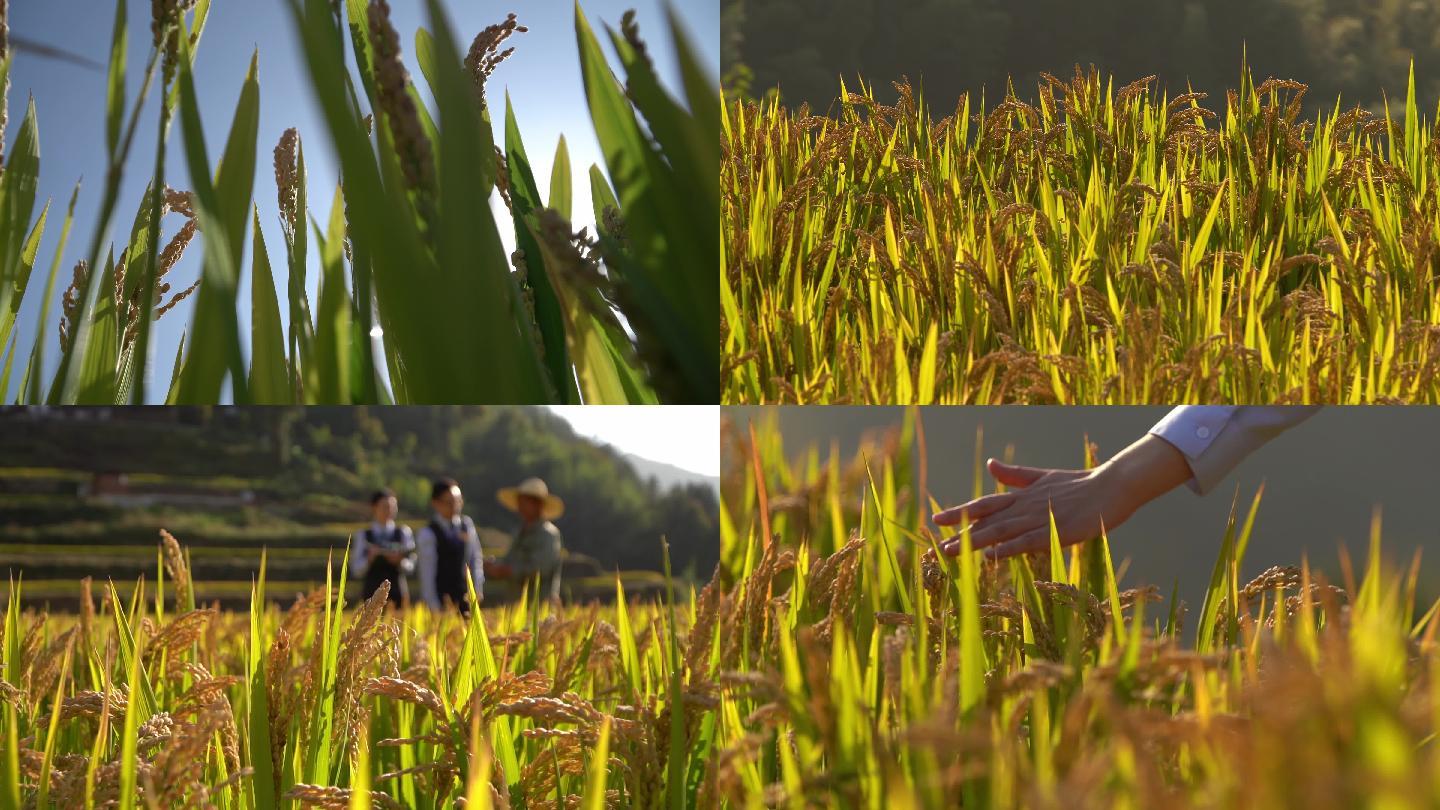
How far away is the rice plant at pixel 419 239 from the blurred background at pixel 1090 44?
203 mm

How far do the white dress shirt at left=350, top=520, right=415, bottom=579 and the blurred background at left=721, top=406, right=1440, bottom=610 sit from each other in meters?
0.60

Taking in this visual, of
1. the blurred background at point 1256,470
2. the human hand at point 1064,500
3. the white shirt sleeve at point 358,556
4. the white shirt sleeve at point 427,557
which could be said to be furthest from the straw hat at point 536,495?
the human hand at point 1064,500

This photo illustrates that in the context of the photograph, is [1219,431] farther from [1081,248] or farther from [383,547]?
[383,547]

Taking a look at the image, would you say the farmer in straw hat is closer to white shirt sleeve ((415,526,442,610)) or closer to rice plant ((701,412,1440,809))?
white shirt sleeve ((415,526,442,610))

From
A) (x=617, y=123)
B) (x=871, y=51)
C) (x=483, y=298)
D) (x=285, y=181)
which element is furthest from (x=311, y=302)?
(x=871, y=51)

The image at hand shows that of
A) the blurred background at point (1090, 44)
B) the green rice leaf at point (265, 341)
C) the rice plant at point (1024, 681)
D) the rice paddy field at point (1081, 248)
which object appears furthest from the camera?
the blurred background at point (1090, 44)

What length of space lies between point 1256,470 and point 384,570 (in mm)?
1361

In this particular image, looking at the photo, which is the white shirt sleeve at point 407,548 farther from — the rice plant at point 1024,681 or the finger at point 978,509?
the finger at point 978,509

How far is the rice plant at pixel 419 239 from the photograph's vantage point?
141 cm

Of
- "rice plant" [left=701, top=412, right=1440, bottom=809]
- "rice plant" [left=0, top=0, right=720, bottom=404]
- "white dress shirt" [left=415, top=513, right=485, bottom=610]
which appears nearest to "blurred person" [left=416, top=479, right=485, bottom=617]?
"white dress shirt" [left=415, top=513, right=485, bottom=610]

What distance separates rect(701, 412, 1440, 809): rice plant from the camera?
18.1 inches

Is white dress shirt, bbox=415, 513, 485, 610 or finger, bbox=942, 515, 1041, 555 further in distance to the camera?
white dress shirt, bbox=415, 513, 485, 610

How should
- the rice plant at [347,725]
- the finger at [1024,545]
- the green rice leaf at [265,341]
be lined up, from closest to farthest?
the rice plant at [347,725]
the finger at [1024,545]
the green rice leaf at [265,341]

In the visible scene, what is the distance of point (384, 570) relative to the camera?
1.68m
